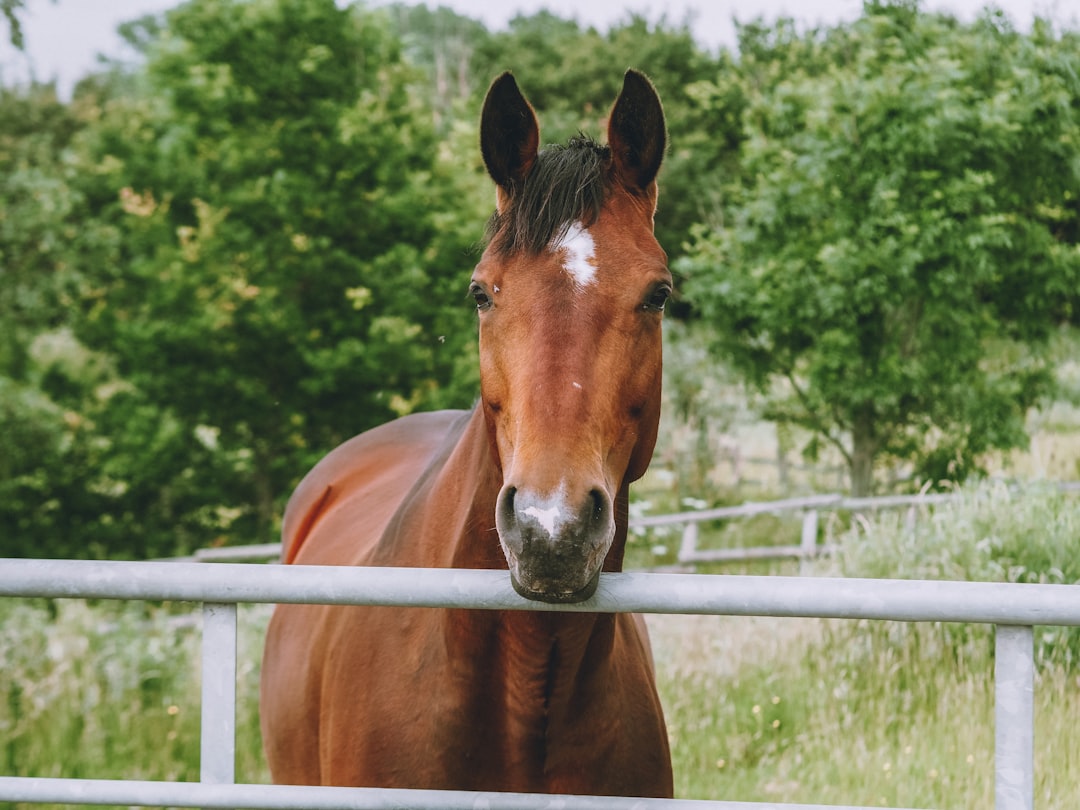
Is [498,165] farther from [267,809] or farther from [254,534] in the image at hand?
[254,534]

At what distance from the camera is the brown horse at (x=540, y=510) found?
1.69 metres

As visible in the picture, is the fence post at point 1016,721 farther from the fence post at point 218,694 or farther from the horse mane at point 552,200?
the fence post at point 218,694

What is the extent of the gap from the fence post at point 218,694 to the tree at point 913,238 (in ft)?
30.1

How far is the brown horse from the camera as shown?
5.56ft

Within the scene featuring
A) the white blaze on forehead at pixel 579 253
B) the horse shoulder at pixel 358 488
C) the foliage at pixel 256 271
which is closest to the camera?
the white blaze on forehead at pixel 579 253

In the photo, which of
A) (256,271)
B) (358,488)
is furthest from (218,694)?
(256,271)

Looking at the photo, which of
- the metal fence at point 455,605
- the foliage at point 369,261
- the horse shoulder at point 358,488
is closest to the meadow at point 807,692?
the horse shoulder at point 358,488

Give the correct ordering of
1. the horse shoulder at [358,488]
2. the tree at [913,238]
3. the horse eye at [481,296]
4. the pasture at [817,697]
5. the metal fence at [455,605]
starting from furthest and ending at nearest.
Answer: the tree at [913,238] < the pasture at [817,697] < the horse shoulder at [358,488] < the horse eye at [481,296] < the metal fence at [455,605]

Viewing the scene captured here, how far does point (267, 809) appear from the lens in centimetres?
158

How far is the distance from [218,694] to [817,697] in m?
4.21

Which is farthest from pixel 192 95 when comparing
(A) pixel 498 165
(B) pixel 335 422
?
(A) pixel 498 165

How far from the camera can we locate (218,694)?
161 cm

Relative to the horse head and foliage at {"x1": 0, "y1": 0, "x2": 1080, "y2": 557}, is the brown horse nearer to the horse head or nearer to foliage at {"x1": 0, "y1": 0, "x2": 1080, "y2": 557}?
the horse head

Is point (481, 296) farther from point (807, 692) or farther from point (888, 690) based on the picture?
point (807, 692)
